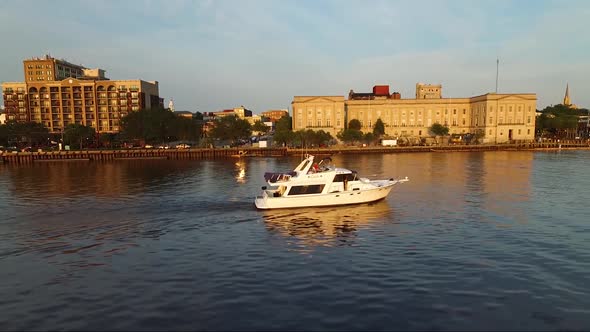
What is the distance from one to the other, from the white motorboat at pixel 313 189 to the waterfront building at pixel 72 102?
158727 millimetres

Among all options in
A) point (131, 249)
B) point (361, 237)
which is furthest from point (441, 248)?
point (131, 249)

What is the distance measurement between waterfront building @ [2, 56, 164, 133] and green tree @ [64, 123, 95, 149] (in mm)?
33763

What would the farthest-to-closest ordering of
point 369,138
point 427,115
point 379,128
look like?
point 427,115 < point 379,128 < point 369,138

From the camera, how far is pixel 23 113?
17462 cm

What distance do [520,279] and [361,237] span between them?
1075cm

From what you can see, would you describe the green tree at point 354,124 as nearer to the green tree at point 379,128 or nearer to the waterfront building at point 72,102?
the green tree at point 379,128

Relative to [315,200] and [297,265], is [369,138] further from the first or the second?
[297,265]

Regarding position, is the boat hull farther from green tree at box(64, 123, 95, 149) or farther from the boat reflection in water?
green tree at box(64, 123, 95, 149)

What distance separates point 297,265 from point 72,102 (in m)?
185

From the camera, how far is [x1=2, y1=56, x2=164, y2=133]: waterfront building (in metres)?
174

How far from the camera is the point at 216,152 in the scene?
126250 millimetres

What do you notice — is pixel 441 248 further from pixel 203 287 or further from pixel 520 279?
pixel 203 287

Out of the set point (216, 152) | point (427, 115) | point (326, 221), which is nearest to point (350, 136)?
point (427, 115)

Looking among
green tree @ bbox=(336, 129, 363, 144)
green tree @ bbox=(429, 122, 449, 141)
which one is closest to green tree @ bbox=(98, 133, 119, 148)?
green tree @ bbox=(336, 129, 363, 144)
